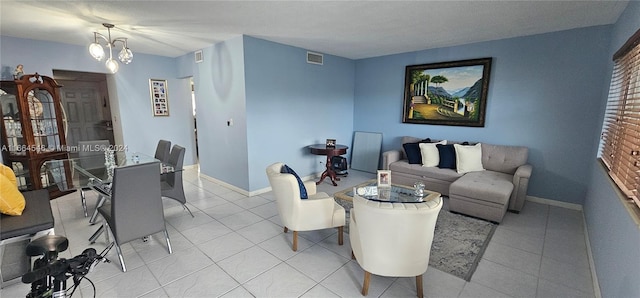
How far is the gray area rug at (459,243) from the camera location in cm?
234

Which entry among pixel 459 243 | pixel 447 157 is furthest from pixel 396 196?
pixel 447 157

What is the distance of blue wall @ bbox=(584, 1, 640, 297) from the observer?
56.4 inches

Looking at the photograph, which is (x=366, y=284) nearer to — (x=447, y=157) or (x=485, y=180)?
(x=485, y=180)

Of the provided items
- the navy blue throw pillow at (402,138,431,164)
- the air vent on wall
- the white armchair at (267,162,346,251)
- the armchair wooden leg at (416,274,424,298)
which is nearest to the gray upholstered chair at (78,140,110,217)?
the white armchair at (267,162,346,251)

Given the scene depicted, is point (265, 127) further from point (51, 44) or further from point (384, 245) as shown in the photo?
point (51, 44)

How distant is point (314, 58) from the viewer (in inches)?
189

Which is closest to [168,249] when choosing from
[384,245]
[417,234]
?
[384,245]

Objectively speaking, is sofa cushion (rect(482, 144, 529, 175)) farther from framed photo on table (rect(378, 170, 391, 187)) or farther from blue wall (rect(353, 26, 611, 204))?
framed photo on table (rect(378, 170, 391, 187))

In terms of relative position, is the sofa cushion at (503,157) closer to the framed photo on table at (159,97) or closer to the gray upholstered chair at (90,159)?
the gray upholstered chair at (90,159)

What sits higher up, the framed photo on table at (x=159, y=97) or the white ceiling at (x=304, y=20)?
the white ceiling at (x=304, y=20)

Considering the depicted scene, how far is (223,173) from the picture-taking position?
4.63m

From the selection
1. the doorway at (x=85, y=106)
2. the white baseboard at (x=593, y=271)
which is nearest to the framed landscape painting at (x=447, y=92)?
the white baseboard at (x=593, y=271)

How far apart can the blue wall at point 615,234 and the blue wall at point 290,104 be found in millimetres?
3789

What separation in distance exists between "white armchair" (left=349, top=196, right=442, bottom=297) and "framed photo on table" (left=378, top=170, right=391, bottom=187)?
1.23m
